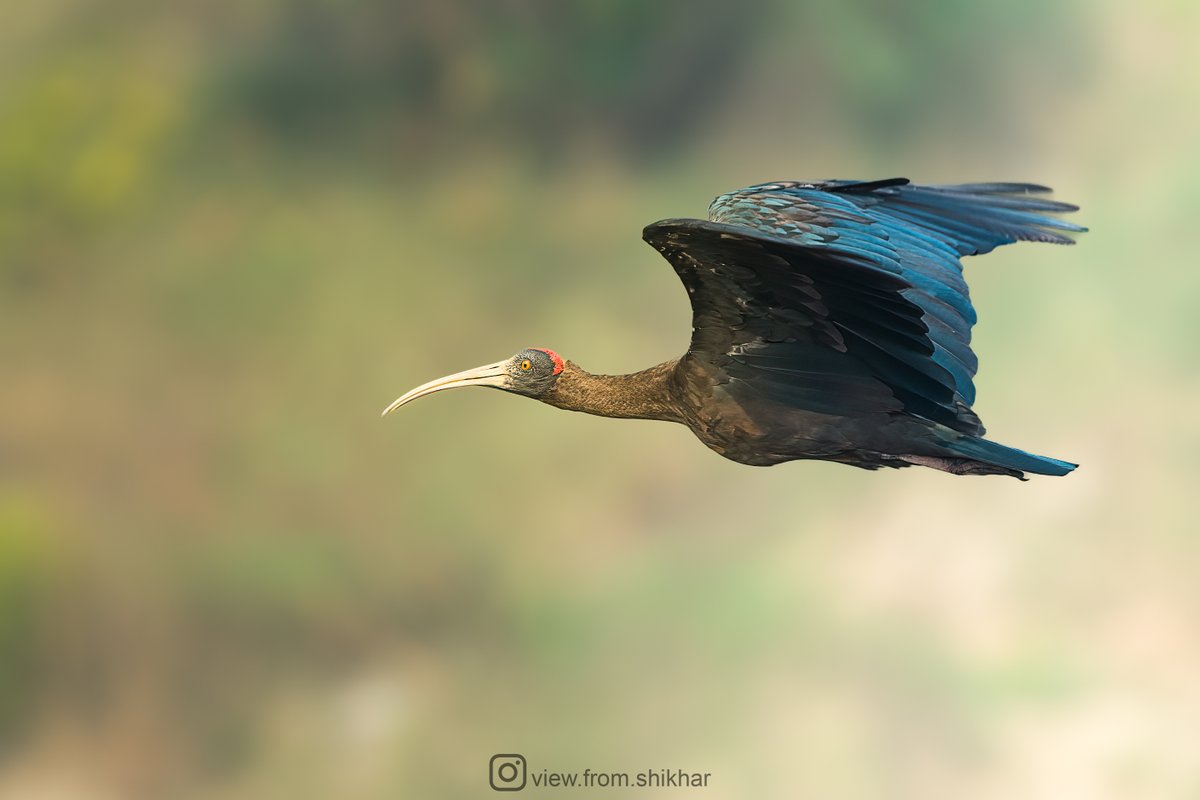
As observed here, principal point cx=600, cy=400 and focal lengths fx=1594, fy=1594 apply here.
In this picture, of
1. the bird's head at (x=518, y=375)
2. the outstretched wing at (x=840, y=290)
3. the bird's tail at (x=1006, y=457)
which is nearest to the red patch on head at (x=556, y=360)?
the bird's head at (x=518, y=375)

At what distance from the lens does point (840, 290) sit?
8.21 m

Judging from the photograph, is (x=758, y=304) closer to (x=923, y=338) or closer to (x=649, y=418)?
(x=923, y=338)

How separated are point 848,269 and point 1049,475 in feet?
5.99

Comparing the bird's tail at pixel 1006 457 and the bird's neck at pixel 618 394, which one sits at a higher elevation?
the bird's neck at pixel 618 394

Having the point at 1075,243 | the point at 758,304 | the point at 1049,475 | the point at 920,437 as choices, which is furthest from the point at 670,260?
the point at 1075,243

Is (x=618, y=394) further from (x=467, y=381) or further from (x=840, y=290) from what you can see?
(x=840, y=290)

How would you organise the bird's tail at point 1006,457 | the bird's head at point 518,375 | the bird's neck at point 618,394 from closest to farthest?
1. the bird's tail at point 1006,457
2. the bird's neck at point 618,394
3. the bird's head at point 518,375

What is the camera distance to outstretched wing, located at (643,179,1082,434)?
816 cm

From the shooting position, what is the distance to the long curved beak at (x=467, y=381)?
32.5 ft

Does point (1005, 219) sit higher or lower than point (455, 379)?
higher

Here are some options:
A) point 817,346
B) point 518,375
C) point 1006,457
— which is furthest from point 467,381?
point 1006,457

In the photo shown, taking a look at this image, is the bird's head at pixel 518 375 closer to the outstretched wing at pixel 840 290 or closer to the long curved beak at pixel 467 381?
the long curved beak at pixel 467 381

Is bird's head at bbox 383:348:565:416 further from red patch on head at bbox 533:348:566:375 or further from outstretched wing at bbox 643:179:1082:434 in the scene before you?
outstretched wing at bbox 643:179:1082:434

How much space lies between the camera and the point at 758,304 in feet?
28.4
